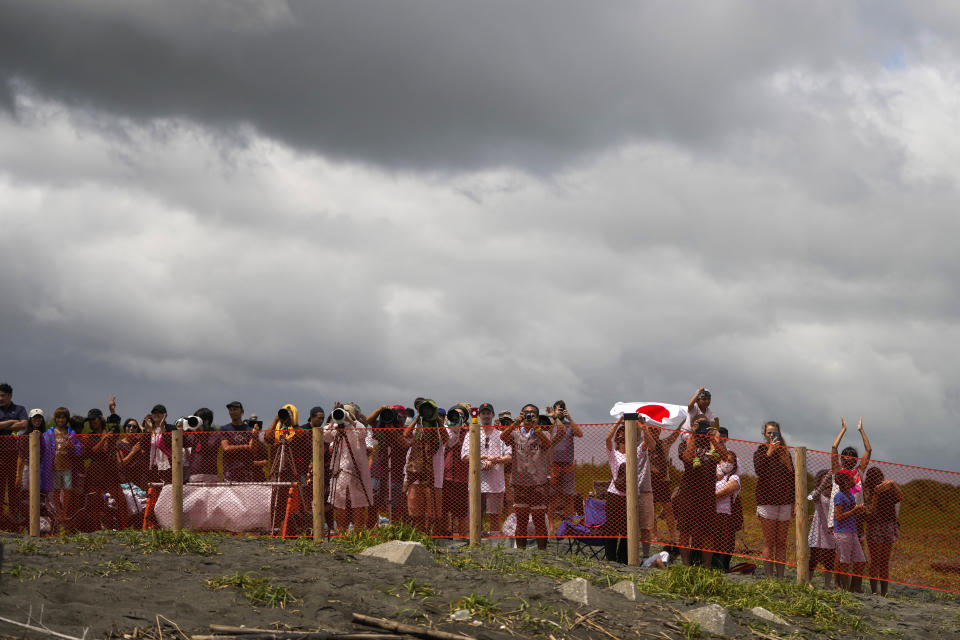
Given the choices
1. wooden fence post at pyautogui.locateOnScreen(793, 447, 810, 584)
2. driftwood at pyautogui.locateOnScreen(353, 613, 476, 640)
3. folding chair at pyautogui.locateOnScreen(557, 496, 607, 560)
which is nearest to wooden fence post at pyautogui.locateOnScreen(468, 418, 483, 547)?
folding chair at pyautogui.locateOnScreen(557, 496, 607, 560)

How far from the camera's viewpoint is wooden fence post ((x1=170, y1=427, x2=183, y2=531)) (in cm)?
1342

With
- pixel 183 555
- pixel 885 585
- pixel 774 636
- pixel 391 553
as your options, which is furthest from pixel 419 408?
pixel 885 585

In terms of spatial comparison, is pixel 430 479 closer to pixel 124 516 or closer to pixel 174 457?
pixel 174 457

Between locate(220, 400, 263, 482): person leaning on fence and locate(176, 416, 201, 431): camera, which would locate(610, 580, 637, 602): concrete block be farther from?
locate(176, 416, 201, 431): camera

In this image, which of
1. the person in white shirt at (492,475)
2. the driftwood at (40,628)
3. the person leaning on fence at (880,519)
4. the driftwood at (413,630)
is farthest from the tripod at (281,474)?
the person leaning on fence at (880,519)

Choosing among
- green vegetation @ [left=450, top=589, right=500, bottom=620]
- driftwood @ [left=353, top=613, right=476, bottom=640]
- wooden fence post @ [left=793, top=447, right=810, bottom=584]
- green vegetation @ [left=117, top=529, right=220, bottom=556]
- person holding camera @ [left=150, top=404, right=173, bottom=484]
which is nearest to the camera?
driftwood @ [left=353, top=613, right=476, bottom=640]

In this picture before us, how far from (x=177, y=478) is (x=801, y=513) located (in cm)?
821

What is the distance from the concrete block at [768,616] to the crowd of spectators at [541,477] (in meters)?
2.32

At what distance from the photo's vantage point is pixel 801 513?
12500 millimetres

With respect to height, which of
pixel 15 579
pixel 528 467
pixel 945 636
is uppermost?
pixel 528 467

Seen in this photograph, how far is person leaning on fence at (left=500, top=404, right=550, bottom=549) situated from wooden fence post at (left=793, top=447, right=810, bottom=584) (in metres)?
3.15

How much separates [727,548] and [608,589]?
3301mm

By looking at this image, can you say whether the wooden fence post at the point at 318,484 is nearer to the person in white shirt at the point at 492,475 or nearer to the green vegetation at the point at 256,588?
the person in white shirt at the point at 492,475

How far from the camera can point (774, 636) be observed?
9.63 meters
